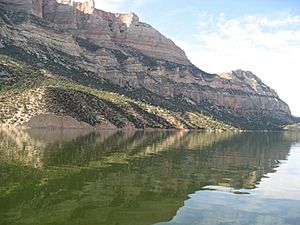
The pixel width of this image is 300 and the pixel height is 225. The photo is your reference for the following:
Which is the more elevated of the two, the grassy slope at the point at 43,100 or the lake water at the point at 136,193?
the grassy slope at the point at 43,100

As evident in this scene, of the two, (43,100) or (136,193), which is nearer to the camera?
(136,193)

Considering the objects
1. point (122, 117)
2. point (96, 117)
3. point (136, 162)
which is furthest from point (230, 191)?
point (122, 117)

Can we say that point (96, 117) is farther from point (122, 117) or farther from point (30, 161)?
point (30, 161)

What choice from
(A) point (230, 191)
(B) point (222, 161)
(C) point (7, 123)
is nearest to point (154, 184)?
(A) point (230, 191)

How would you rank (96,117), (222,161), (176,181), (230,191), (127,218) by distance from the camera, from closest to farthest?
(127,218) < (230,191) < (176,181) < (222,161) < (96,117)

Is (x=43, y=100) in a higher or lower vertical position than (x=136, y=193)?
higher

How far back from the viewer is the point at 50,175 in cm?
3694

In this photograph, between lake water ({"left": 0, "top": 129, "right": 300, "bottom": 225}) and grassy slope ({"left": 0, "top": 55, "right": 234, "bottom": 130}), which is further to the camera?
grassy slope ({"left": 0, "top": 55, "right": 234, "bottom": 130})

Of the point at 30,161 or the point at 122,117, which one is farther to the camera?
the point at 122,117

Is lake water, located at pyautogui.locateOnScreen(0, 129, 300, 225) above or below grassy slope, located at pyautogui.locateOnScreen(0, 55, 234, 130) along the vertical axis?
below

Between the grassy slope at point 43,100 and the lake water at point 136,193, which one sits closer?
the lake water at point 136,193

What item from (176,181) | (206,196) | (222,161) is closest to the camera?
(206,196)

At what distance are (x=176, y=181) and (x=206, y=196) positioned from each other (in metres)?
6.51

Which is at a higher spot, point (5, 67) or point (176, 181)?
point (5, 67)
